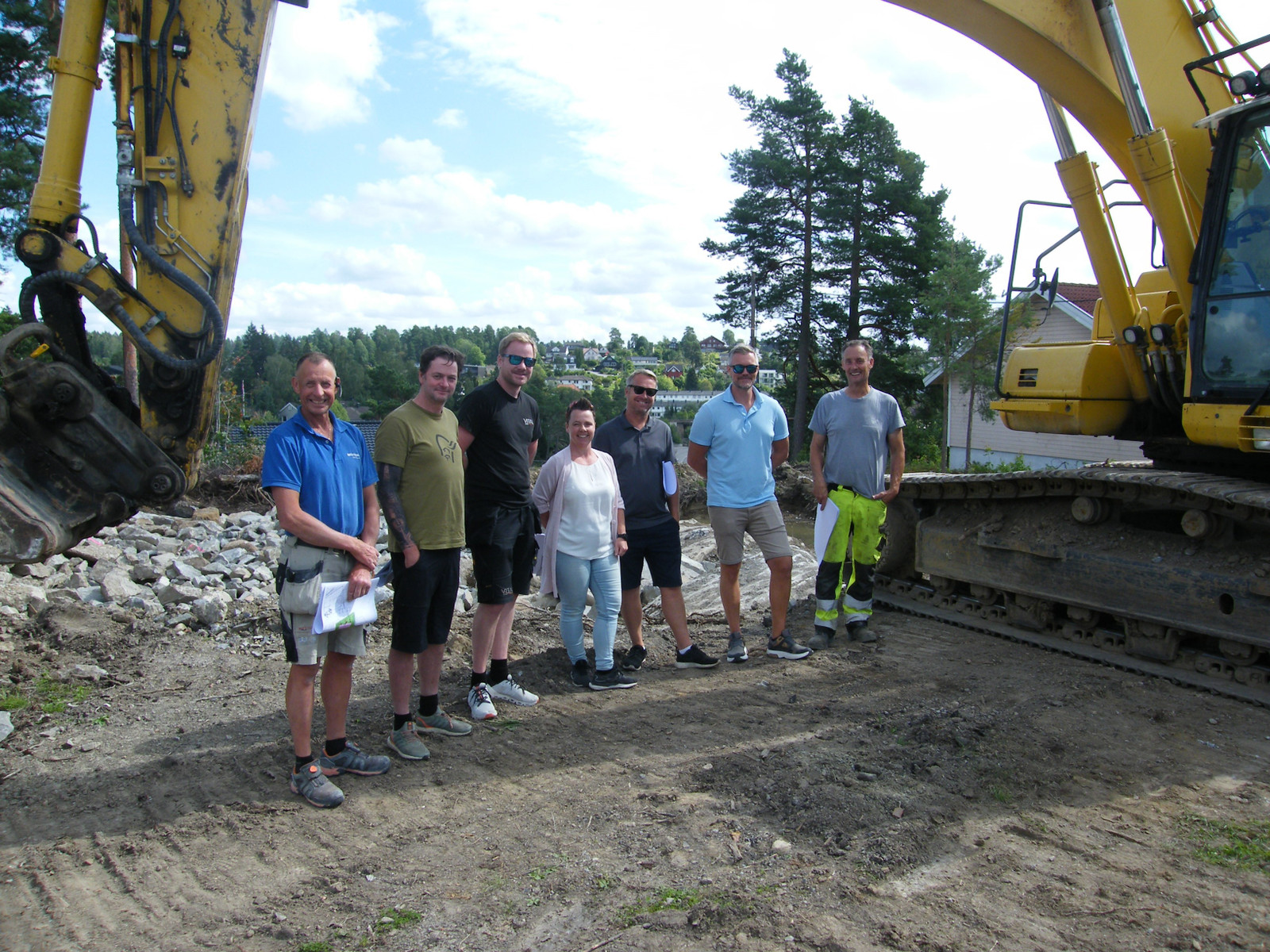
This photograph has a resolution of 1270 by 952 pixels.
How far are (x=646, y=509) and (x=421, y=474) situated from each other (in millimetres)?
1763

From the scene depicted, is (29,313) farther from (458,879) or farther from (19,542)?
(458,879)

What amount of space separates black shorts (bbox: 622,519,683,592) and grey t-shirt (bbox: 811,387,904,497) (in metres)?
1.33

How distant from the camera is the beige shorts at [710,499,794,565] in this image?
5.76 meters

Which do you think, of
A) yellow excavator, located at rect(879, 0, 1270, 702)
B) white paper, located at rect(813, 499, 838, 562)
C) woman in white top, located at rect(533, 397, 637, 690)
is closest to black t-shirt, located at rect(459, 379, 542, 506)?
woman in white top, located at rect(533, 397, 637, 690)

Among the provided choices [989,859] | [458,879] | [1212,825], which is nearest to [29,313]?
[458,879]

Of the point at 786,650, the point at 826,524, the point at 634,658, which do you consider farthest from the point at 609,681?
the point at 826,524

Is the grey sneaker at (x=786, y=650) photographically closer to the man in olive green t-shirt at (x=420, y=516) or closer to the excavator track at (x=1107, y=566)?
the excavator track at (x=1107, y=566)

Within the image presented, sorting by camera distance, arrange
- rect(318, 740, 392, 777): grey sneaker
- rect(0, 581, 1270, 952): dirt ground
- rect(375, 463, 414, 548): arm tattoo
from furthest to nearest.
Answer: rect(375, 463, 414, 548): arm tattoo < rect(318, 740, 392, 777): grey sneaker < rect(0, 581, 1270, 952): dirt ground

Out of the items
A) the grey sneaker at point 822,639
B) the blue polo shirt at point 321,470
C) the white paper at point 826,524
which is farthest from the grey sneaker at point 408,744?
the white paper at point 826,524

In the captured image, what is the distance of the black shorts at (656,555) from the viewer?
18.1ft

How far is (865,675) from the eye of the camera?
5465 mm

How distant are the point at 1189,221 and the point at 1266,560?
201cm

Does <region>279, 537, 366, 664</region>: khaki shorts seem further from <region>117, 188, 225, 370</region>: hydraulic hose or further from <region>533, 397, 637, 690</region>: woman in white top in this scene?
<region>533, 397, 637, 690</region>: woman in white top

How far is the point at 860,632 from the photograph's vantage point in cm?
626
